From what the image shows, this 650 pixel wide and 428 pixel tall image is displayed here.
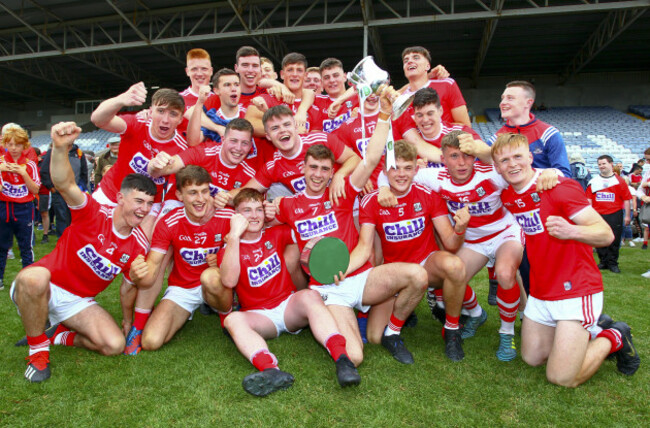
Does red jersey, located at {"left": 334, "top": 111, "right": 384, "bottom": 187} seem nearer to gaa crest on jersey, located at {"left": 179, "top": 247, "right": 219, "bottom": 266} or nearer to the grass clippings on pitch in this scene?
gaa crest on jersey, located at {"left": 179, "top": 247, "right": 219, "bottom": 266}

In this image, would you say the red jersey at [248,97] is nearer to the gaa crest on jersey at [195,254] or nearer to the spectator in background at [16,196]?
the gaa crest on jersey at [195,254]

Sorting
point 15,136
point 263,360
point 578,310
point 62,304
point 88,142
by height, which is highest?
point 88,142

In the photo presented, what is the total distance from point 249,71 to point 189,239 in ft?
7.79

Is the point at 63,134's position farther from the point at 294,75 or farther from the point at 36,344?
the point at 294,75

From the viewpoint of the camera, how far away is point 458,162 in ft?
12.6

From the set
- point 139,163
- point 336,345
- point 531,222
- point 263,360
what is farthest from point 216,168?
point 531,222

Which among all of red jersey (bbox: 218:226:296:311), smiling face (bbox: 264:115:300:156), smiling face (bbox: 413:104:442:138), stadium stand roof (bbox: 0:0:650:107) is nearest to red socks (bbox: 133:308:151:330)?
red jersey (bbox: 218:226:296:311)

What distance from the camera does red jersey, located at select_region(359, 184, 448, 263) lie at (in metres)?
3.96

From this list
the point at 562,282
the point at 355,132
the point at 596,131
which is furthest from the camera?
the point at 596,131

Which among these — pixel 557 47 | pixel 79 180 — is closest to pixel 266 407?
pixel 79 180

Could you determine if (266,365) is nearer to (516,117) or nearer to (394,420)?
(394,420)

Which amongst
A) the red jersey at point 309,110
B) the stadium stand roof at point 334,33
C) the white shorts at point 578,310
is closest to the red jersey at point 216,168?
the red jersey at point 309,110

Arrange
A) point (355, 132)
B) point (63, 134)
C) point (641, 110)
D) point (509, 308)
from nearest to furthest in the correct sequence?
point (63, 134) → point (509, 308) → point (355, 132) → point (641, 110)

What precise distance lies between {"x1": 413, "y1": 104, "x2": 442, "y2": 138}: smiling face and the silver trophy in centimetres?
105
